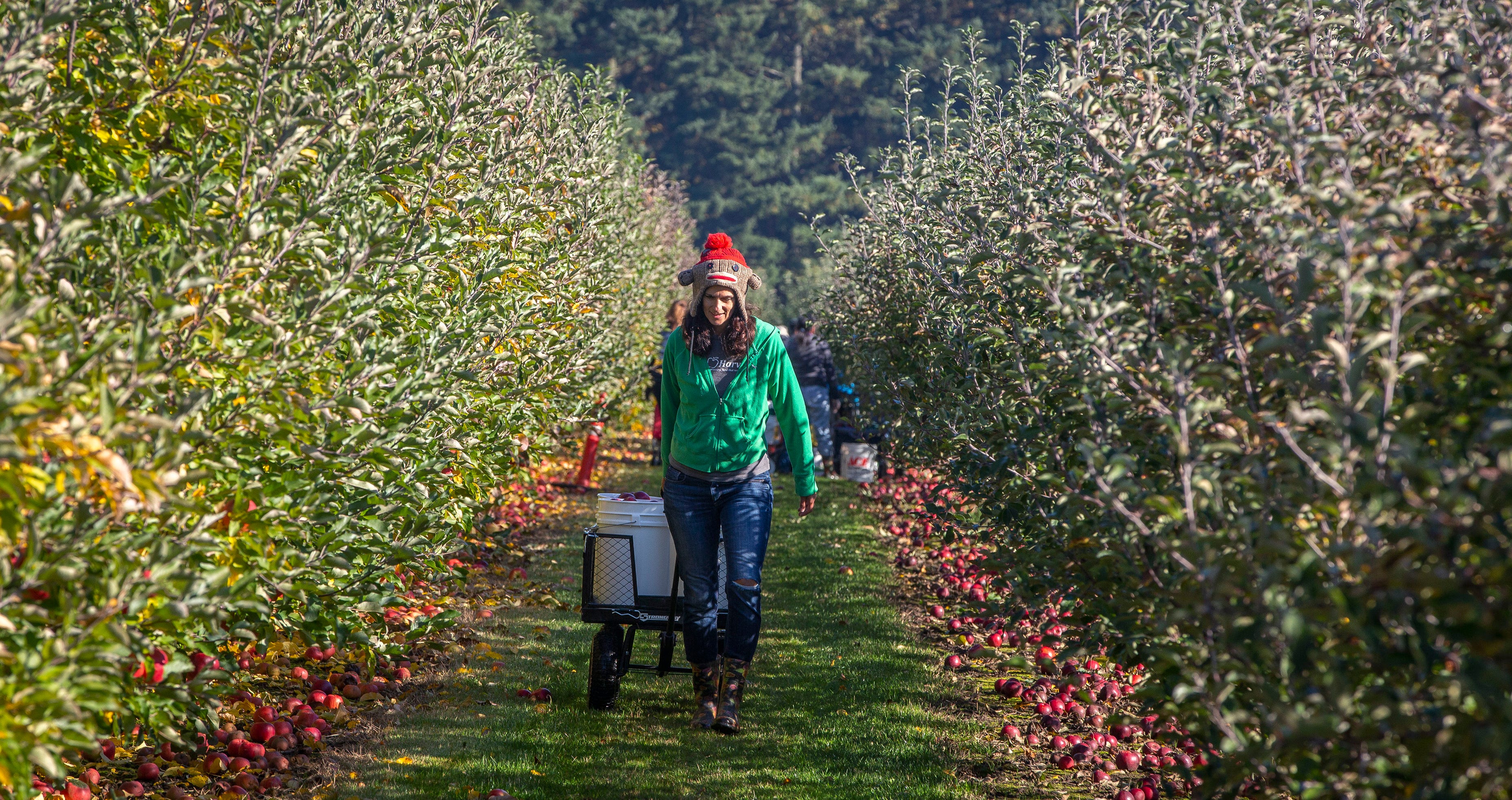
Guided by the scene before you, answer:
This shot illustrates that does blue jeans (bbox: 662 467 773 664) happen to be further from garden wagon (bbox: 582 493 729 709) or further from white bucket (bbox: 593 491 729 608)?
white bucket (bbox: 593 491 729 608)

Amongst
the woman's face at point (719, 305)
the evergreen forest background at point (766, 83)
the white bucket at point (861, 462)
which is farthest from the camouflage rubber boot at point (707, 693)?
the evergreen forest background at point (766, 83)

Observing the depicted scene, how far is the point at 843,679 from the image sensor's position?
5.61 meters

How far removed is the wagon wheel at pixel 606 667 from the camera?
4973 millimetres

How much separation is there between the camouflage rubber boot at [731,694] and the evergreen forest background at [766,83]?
51839 millimetres

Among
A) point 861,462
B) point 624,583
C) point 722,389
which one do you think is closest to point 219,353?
point 722,389

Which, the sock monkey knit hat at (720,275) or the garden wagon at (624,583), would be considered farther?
the garden wagon at (624,583)

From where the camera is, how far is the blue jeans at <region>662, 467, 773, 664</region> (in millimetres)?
4668

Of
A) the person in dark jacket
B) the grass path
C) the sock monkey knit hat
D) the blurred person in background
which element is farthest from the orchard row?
the person in dark jacket

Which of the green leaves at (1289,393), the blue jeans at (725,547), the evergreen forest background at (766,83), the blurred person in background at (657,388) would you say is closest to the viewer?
the green leaves at (1289,393)

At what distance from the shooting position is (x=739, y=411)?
15.4ft

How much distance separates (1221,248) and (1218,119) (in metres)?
0.33

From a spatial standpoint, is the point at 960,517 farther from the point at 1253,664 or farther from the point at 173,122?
the point at 173,122

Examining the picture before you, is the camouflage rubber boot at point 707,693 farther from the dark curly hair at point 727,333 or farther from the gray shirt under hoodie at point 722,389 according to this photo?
the dark curly hair at point 727,333

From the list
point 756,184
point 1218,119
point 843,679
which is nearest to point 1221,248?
point 1218,119
